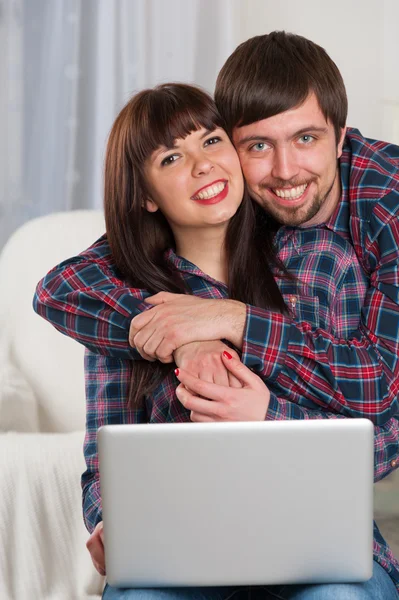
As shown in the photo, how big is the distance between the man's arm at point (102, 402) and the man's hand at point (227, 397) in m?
0.24

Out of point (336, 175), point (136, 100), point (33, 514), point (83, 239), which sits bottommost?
point (33, 514)

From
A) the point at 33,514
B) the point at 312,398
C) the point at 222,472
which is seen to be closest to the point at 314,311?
the point at 312,398

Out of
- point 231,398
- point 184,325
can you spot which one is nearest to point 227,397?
point 231,398

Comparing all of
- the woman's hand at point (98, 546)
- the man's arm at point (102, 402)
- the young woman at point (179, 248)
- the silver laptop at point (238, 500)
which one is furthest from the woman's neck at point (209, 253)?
the silver laptop at point (238, 500)

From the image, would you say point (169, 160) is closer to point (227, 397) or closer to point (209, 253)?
point (209, 253)

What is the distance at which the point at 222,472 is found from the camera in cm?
107

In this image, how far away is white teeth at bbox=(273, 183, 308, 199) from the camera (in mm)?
1578

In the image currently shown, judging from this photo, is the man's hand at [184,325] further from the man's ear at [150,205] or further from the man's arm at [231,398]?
the man's ear at [150,205]

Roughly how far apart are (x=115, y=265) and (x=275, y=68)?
44cm

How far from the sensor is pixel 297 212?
1.58 meters

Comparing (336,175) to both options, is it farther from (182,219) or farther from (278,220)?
(182,219)

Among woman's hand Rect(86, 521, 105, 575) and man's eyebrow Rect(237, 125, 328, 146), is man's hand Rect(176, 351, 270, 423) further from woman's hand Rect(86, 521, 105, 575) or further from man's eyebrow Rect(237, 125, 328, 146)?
man's eyebrow Rect(237, 125, 328, 146)

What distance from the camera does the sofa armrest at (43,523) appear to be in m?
1.85

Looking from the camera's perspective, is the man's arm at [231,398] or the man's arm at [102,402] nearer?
the man's arm at [231,398]
